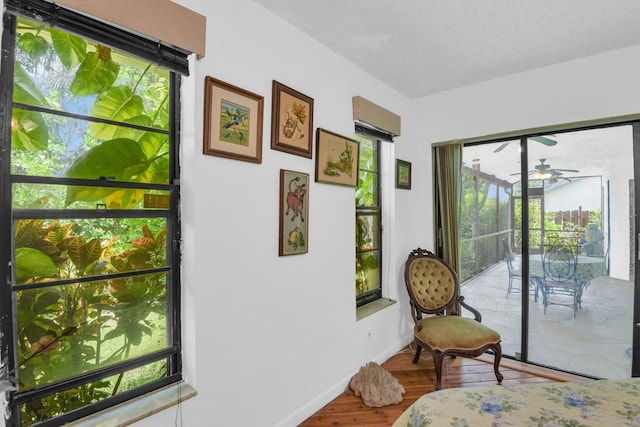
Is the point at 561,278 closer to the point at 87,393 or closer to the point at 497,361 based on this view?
the point at 497,361

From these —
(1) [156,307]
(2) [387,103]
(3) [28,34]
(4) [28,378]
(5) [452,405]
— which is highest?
(2) [387,103]

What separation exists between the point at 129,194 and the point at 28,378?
0.81 meters

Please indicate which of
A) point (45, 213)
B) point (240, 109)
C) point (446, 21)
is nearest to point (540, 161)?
point (446, 21)

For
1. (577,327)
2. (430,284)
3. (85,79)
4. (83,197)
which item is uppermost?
(85,79)

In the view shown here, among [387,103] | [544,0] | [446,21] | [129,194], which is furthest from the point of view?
[387,103]

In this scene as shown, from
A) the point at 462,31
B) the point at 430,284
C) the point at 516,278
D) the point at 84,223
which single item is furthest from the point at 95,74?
the point at 516,278

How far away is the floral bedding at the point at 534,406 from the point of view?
1.20 metres

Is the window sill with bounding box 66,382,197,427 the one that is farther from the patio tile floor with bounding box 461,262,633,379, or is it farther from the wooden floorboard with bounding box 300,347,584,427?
the patio tile floor with bounding box 461,262,633,379

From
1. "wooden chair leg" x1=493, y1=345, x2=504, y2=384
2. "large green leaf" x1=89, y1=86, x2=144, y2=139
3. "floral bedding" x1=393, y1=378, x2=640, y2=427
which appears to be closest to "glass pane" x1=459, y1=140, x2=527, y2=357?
"wooden chair leg" x1=493, y1=345, x2=504, y2=384

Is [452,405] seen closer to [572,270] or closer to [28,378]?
[28,378]

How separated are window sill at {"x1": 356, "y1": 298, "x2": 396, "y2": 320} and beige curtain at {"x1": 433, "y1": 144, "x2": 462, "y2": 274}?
86 centimetres

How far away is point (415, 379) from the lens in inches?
108

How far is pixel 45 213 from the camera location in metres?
1.27

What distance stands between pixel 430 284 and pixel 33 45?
322 centimetres
